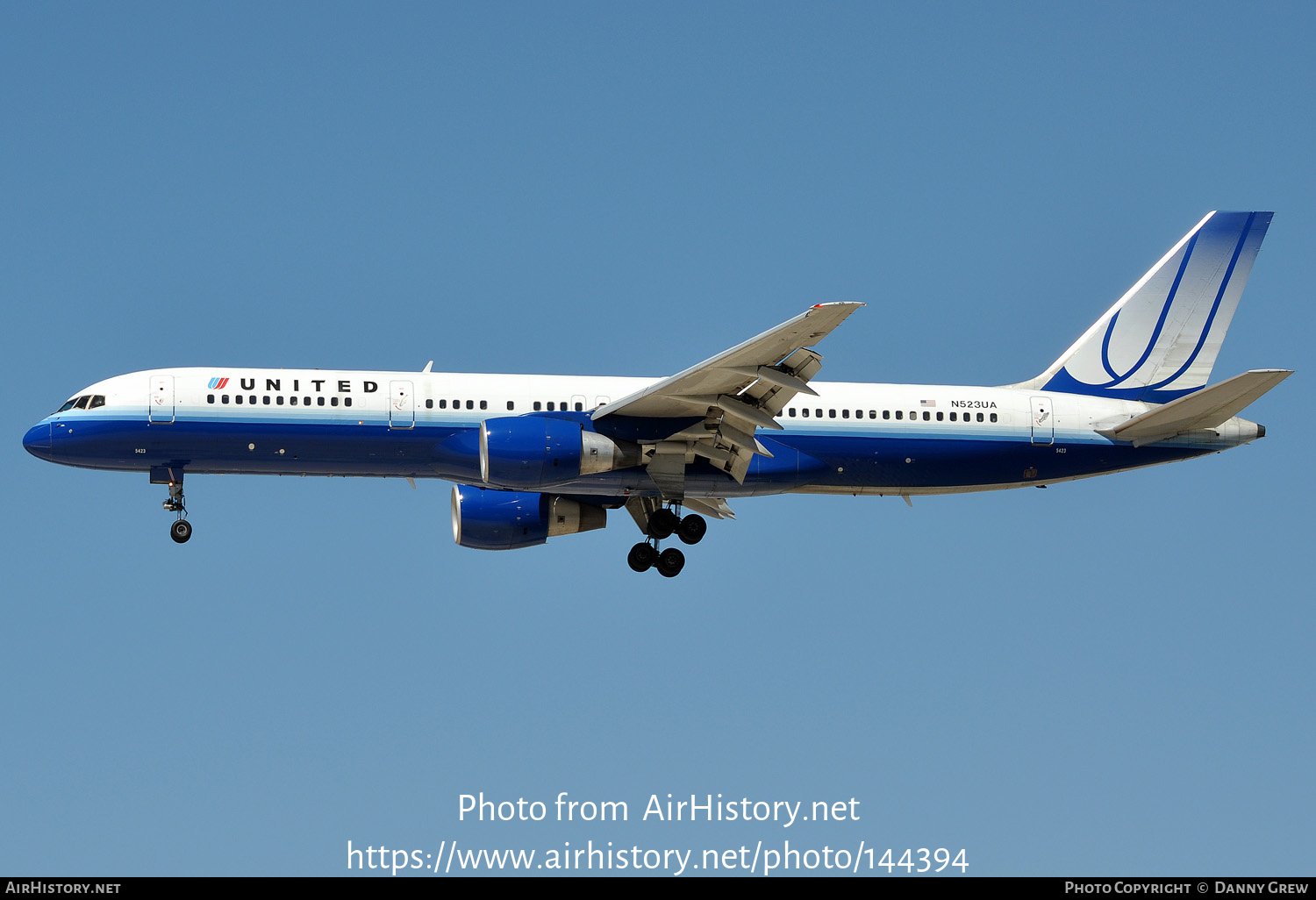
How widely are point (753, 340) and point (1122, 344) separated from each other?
13941 mm

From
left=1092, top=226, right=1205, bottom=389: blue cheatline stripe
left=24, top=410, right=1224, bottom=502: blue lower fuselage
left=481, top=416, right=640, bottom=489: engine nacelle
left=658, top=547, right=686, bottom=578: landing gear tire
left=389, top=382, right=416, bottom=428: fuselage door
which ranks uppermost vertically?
left=1092, top=226, right=1205, bottom=389: blue cheatline stripe

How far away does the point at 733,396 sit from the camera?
3712cm

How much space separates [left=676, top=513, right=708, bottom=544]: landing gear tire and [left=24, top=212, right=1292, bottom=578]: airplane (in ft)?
0.16

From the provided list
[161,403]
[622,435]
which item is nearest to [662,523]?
[622,435]

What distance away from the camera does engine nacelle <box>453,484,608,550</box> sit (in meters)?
42.2

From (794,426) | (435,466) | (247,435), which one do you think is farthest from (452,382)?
(794,426)

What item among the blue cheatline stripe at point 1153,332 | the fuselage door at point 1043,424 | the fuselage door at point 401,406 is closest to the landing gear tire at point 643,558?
the fuselage door at point 401,406

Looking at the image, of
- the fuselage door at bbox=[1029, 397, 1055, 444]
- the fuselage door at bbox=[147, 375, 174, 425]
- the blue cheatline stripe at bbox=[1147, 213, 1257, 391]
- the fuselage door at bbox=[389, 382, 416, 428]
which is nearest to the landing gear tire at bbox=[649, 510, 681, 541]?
the fuselage door at bbox=[389, 382, 416, 428]

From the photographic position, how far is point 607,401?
39.9m

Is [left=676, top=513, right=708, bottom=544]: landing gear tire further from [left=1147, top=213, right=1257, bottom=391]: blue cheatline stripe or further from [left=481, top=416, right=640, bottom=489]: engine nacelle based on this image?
[left=1147, top=213, right=1257, bottom=391]: blue cheatline stripe

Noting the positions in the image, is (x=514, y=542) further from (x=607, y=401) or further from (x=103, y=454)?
(x=103, y=454)

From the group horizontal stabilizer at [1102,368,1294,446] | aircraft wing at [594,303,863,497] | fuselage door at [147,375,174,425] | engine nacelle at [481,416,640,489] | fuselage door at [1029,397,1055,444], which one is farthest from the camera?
fuselage door at [1029,397,1055,444]

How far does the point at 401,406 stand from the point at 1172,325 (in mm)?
20560

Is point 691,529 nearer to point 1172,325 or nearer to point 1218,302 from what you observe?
point 1172,325
